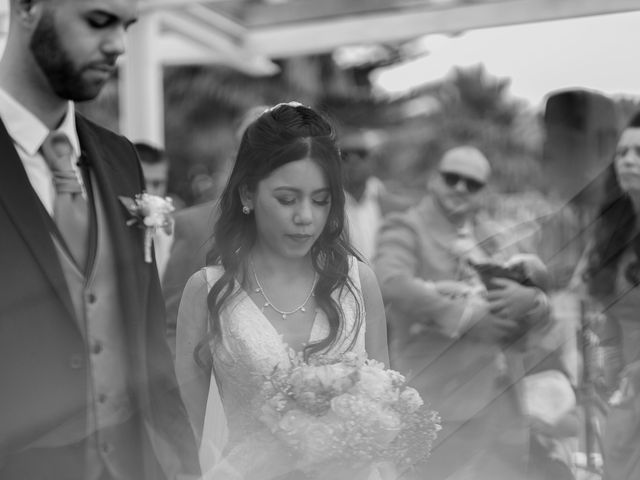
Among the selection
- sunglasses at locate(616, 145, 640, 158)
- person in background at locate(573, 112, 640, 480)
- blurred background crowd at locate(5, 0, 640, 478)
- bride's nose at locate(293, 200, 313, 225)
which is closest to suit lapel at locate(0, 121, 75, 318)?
bride's nose at locate(293, 200, 313, 225)

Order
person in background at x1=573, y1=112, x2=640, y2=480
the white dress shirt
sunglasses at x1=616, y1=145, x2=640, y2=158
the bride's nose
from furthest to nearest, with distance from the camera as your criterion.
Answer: sunglasses at x1=616, y1=145, x2=640, y2=158, person in background at x1=573, y1=112, x2=640, y2=480, the bride's nose, the white dress shirt

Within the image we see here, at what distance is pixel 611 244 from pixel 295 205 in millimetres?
1444

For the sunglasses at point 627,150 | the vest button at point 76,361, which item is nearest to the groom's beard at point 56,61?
the vest button at point 76,361

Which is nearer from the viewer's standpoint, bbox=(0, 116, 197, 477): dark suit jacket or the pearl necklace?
bbox=(0, 116, 197, 477): dark suit jacket

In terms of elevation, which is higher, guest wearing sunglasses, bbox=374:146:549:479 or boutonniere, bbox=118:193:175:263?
boutonniere, bbox=118:193:175:263

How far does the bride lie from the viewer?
111 inches

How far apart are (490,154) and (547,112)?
28928 millimetres

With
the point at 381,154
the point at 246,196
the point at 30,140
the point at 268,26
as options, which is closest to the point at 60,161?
the point at 30,140

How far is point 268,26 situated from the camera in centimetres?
895

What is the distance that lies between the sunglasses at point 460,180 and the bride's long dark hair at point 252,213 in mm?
2083

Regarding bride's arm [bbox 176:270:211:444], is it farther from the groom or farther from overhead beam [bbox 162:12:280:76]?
overhead beam [bbox 162:12:280:76]

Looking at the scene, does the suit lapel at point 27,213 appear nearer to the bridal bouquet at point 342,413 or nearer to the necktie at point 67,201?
the necktie at point 67,201

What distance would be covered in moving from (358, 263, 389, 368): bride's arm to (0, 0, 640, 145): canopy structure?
4.51m

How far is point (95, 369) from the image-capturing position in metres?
2.48
